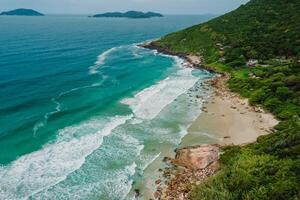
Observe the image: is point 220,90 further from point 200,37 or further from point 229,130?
point 200,37

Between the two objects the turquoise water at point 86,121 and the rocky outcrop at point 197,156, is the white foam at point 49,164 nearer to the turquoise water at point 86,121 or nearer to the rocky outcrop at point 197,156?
the turquoise water at point 86,121

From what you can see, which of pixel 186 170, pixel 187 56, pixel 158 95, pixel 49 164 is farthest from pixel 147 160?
pixel 187 56

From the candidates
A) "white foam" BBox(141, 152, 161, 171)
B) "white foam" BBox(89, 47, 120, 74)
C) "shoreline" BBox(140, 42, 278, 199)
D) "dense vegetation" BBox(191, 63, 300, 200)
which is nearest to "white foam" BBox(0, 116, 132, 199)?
"white foam" BBox(141, 152, 161, 171)

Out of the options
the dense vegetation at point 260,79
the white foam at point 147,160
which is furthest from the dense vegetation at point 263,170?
the white foam at point 147,160

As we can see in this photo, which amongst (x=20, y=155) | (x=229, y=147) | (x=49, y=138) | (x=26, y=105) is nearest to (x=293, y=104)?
(x=229, y=147)

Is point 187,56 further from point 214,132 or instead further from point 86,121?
point 214,132

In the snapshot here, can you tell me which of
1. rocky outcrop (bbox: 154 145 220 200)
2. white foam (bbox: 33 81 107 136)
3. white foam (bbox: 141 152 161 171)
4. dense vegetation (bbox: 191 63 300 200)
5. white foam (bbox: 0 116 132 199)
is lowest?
white foam (bbox: 33 81 107 136)

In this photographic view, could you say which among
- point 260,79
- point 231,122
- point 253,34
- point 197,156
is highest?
point 253,34

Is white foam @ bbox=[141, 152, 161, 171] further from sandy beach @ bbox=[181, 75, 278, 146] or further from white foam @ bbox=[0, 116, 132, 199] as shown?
white foam @ bbox=[0, 116, 132, 199]
